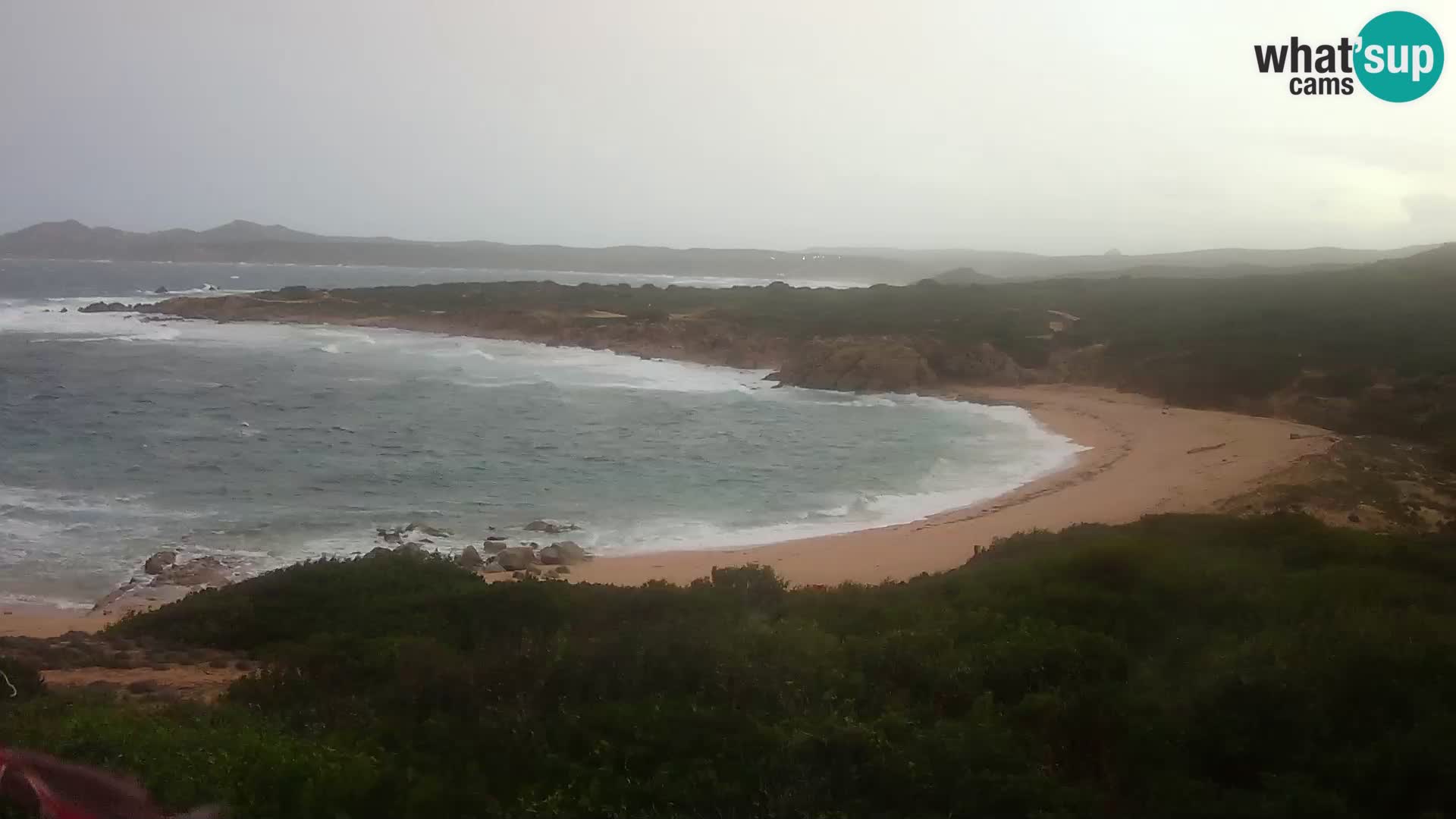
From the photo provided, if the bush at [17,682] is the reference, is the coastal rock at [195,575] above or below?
below

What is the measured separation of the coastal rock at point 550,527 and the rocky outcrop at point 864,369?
20514 mm

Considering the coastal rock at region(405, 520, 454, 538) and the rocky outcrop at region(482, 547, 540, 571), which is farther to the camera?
the coastal rock at region(405, 520, 454, 538)

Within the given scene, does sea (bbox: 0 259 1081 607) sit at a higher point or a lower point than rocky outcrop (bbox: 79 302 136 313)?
lower

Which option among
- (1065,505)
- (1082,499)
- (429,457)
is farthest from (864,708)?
(429,457)

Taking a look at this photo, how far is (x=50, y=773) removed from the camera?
14.0 feet

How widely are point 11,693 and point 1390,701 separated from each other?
967 cm

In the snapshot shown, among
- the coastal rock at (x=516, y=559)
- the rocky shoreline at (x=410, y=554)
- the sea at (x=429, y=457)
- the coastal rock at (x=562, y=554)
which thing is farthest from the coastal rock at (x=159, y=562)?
the coastal rock at (x=562, y=554)

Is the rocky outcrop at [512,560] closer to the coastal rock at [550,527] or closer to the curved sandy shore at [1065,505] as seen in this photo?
the curved sandy shore at [1065,505]

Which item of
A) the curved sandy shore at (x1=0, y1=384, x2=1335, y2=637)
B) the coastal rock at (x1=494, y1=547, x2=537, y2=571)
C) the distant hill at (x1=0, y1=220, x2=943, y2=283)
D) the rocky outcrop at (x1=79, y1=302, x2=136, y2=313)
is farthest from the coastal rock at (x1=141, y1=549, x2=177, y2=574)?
the distant hill at (x1=0, y1=220, x2=943, y2=283)

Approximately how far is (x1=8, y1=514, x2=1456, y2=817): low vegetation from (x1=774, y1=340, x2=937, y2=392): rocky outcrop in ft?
86.8

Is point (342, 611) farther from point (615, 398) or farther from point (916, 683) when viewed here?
point (615, 398)

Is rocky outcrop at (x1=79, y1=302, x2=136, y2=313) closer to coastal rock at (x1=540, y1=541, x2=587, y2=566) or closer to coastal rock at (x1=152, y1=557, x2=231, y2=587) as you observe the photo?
coastal rock at (x1=152, y1=557, x2=231, y2=587)

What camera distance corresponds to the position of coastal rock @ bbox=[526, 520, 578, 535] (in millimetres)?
16438

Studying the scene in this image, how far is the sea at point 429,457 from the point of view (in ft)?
51.9
